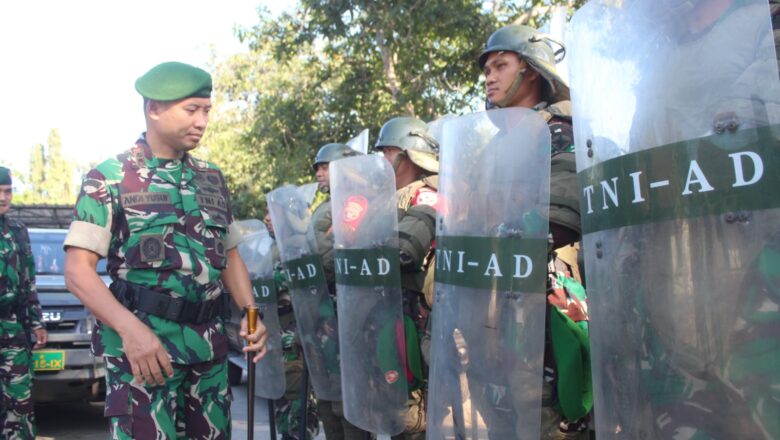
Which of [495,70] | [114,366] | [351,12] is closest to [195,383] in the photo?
[114,366]

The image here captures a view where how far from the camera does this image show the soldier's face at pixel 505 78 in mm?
3074

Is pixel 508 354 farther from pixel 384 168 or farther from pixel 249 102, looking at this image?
pixel 249 102

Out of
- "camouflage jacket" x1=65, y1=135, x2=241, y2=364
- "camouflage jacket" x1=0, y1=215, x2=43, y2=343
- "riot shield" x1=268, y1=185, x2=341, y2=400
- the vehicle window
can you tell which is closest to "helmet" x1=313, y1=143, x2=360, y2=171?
"riot shield" x1=268, y1=185, x2=341, y2=400

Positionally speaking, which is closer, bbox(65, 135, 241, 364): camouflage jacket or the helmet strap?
bbox(65, 135, 241, 364): camouflage jacket

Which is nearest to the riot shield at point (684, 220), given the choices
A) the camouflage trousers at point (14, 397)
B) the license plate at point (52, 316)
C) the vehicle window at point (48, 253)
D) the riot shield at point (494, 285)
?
the riot shield at point (494, 285)

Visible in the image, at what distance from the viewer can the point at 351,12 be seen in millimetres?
10828

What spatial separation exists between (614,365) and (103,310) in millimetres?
1711

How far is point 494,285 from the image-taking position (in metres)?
2.19

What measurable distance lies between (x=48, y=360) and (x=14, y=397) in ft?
3.52

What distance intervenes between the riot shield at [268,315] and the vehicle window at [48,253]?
308cm

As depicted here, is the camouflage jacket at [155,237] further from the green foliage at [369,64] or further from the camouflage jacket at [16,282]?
the green foliage at [369,64]

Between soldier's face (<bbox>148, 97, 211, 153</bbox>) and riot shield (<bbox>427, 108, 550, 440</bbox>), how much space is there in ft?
3.41

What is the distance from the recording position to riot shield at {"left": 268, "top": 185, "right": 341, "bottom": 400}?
163 inches

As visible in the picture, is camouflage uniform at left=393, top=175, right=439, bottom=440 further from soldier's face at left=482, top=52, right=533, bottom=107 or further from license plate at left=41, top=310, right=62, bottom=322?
license plate at left=41, top=310, right=62, bottom=322
